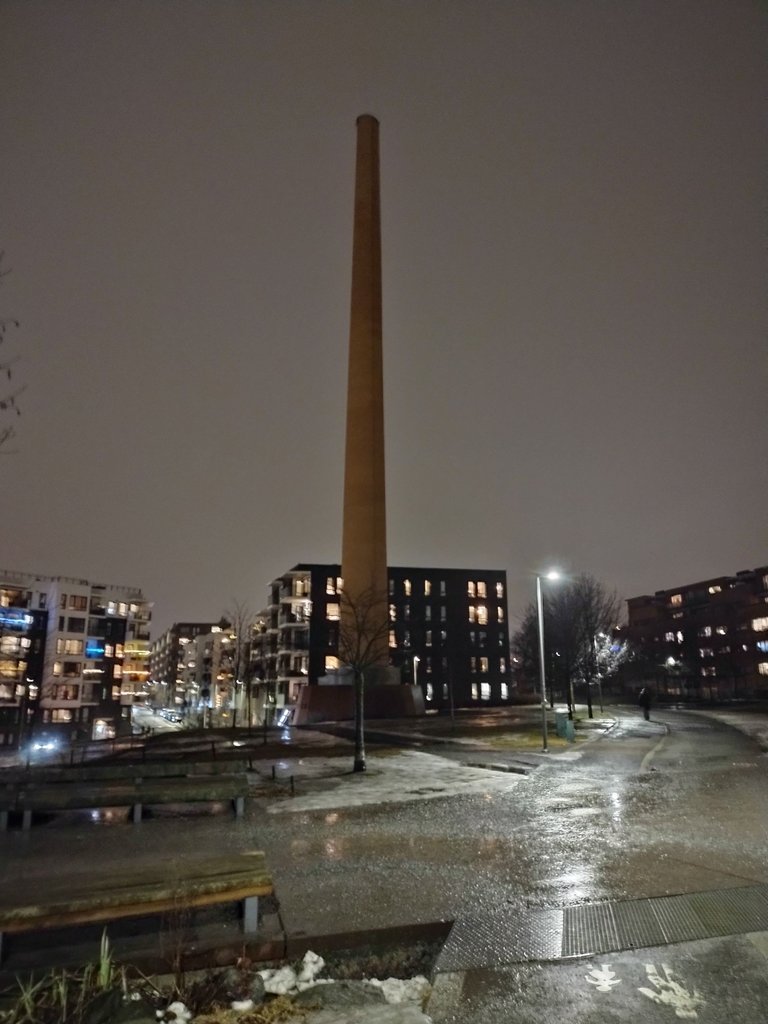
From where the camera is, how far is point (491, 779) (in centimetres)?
1502

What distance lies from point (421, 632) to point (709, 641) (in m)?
39.7

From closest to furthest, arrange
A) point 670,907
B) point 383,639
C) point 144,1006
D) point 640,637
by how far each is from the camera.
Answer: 1. point 144,1006
2. point 670,907
3. point 383,639
4. point 640,637

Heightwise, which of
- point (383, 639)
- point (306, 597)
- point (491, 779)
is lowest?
point (491, 779)

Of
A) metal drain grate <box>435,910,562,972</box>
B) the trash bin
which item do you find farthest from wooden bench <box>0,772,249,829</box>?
the trash bin

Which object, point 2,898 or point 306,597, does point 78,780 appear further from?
point 306,597

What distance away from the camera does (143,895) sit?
534 centimetres

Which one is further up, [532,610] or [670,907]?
[532,610]

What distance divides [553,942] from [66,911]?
3.94 meters

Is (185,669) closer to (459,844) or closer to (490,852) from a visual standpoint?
(459,844)

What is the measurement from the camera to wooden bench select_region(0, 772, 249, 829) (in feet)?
33.3

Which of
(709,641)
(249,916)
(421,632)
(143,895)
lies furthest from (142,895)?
(709,641)

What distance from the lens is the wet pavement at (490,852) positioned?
504cm

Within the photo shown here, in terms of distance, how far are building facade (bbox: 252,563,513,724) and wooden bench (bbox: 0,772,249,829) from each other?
6635 centimetres

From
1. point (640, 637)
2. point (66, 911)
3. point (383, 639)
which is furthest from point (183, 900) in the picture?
point (640, 637)
